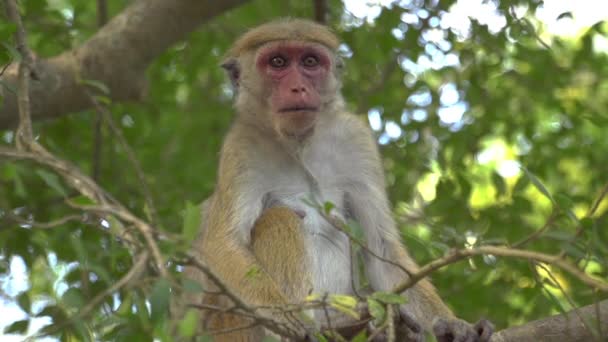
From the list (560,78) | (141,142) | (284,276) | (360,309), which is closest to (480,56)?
(560,78)

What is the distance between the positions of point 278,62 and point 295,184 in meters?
1.07

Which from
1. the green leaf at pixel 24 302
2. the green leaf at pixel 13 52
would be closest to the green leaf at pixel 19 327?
the green leaf at pixel 24 302

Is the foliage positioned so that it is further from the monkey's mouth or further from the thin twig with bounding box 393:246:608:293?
the thin twig with bounding box 393:246:608:293

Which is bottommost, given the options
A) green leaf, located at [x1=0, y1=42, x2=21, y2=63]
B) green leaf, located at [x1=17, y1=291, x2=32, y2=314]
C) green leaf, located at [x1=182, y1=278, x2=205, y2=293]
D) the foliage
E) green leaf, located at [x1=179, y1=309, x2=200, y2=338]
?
the foliage

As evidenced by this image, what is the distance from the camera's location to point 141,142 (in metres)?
10.1

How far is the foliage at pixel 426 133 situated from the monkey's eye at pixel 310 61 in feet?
3.65

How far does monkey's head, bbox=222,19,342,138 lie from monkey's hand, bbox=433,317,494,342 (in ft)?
6.21

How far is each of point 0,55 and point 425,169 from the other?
4.96 m

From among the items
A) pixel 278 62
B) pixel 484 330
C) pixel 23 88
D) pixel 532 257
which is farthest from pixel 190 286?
pixel 278 62

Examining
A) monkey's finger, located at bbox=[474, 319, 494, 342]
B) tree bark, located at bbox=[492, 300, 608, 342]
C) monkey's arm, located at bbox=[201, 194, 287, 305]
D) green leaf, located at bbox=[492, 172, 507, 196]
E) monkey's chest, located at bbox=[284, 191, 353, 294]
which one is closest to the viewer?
tree bark, located at bbox=[492, 300, 608, 342]

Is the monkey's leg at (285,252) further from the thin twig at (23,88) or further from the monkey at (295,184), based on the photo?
the thin twig at (23,88)

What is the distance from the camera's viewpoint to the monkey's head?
7.38 meters

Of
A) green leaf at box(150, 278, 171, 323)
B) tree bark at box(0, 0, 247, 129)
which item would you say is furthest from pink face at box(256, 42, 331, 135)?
green leaf at box(150, 278, 171, 323)

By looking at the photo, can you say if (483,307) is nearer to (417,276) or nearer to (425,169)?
(425,169)
